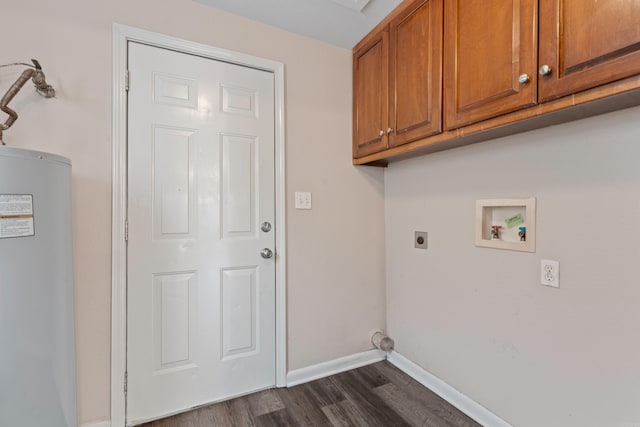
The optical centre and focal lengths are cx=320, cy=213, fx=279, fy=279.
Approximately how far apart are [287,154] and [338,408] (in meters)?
1.62

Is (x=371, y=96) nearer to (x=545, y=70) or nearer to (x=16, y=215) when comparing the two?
(x=545, y=70)

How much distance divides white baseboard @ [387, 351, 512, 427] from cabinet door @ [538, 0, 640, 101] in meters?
1.59

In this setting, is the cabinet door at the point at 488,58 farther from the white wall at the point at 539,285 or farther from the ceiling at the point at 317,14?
the ceiling at the point at 317,14

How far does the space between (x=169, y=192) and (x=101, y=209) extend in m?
0.33

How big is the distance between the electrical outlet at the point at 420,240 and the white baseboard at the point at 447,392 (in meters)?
0.84

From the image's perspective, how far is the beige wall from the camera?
1359mm

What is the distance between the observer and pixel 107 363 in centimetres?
145

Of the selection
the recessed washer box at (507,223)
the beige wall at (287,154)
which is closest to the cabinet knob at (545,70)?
the recessed washer box at (507,223)

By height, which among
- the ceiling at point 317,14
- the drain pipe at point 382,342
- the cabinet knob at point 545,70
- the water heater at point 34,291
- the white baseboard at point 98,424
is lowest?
the white baseboard at point 98,424

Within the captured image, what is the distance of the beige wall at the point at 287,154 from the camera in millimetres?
1359

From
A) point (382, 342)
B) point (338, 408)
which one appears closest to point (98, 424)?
point (338, 408)

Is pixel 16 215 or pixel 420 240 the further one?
pixel 420 240

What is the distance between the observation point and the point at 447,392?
67.9 inches

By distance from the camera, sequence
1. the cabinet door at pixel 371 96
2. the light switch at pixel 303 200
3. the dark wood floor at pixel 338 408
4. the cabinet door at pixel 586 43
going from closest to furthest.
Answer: the cabinet door at pixel 586 43
the dark wood floor at pixel 338 408
the cabinet door at pixel 371 96
the light switch at pixel 303 200
